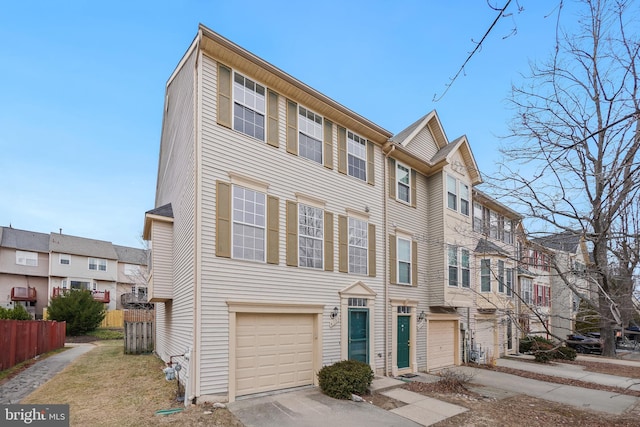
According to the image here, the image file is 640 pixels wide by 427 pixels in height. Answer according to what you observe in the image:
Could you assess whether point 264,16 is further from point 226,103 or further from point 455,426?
point 455,426

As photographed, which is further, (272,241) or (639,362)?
(639,362)

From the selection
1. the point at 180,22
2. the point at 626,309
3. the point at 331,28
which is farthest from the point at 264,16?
the point at 626,309

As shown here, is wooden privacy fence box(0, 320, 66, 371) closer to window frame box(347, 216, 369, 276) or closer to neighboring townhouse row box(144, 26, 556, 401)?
neighboring townhouse row box(144, 26, 556, 401)

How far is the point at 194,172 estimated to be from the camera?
888 cm

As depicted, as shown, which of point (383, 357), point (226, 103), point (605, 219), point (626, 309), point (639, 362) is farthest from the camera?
point (639, 362)

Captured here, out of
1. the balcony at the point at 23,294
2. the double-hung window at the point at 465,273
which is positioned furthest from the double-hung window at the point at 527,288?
the balcony at the point at 23,294

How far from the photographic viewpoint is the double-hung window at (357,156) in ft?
42.0

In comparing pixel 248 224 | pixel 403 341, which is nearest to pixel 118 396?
pixel 248 224

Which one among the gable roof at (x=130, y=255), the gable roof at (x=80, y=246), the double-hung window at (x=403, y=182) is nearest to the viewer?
the double-hung window at (x=403, y=182)

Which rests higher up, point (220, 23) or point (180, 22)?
point (220, 23)

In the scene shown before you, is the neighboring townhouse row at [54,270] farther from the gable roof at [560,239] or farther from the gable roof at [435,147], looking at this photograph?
the gable roof at [560,239]

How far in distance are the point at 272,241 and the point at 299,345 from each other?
301 cm

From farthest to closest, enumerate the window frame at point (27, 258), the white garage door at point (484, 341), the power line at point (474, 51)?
the window frame at point (27, 258)
the white garage door at point (484, 341)
the power line at point (474, 51)

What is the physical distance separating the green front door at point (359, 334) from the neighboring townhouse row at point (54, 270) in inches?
1108
